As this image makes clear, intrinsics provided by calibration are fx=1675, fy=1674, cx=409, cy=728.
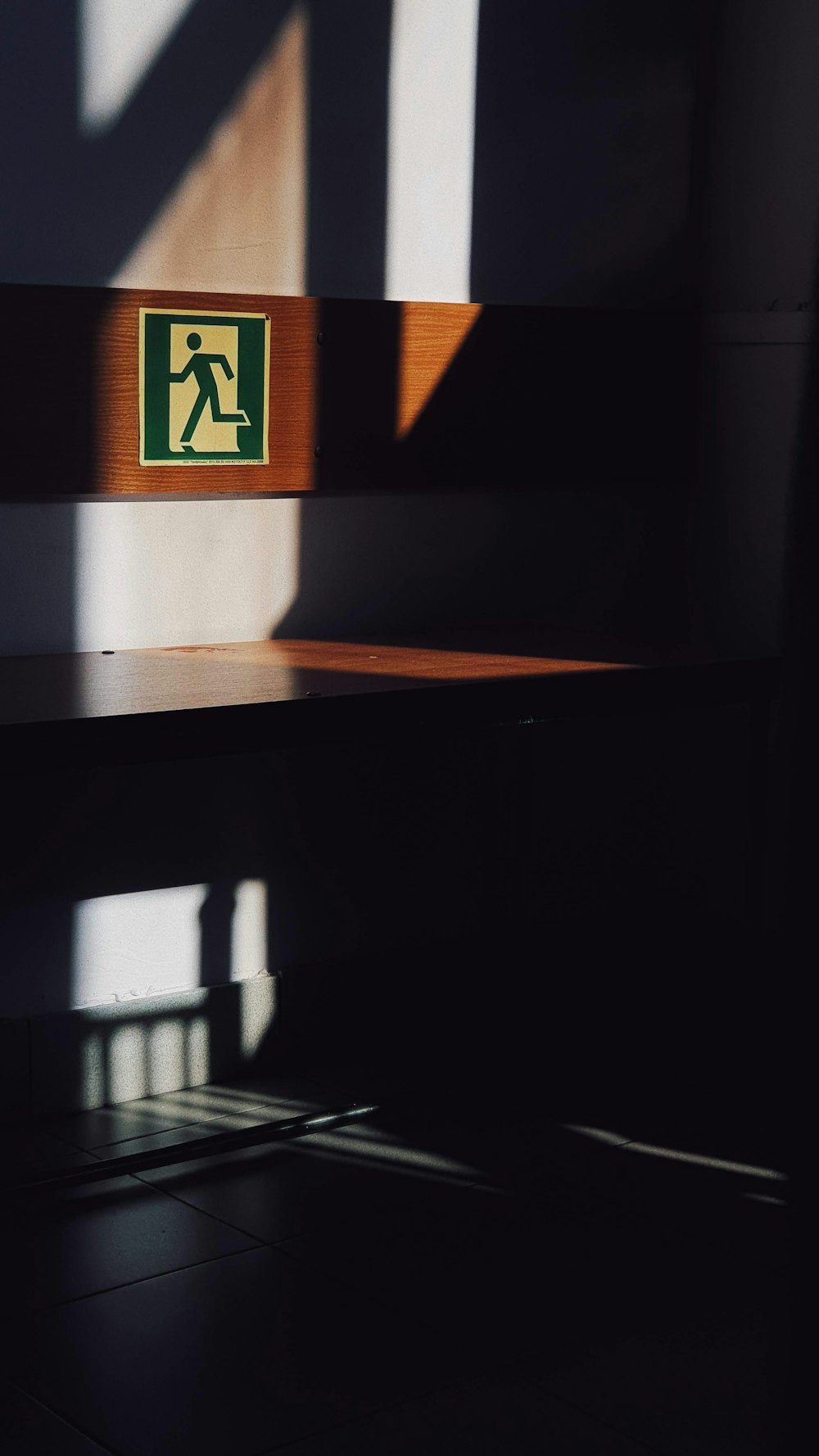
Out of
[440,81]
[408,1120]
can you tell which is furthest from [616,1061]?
[440,81]

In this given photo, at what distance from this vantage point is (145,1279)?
2.06 m

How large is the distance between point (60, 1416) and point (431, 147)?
2044 millimetres

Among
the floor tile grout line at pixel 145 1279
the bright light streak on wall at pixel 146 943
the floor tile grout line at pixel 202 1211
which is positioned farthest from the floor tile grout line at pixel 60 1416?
the bright light streak on wall at pixel 146 943

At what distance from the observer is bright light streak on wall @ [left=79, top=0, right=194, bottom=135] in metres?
2.39

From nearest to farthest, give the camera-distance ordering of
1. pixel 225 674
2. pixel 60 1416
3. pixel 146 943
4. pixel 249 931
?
pixel 60 1416 < pixel 225 674 < pixel 146 943 < pixel 249 931

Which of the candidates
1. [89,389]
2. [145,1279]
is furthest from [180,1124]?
[89,389]

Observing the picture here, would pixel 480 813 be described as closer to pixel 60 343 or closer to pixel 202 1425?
pixel 60 343

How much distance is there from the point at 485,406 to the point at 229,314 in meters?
0.55

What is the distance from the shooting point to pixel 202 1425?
172 cm

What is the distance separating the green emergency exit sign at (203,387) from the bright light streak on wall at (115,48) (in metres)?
0.29

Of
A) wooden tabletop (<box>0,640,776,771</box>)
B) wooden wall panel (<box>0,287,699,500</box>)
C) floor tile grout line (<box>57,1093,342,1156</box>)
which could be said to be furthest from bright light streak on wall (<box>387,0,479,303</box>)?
floor tile grout line (<box>57,1093,342,1156</box>)

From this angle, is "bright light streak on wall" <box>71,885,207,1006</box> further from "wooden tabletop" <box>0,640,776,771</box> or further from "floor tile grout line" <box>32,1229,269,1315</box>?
"floor tile grout line" <box>32,1229,269,1315</box>

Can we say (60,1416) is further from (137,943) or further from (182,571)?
(182,571)

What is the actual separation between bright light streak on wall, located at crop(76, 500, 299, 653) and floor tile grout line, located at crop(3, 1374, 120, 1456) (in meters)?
1.12
